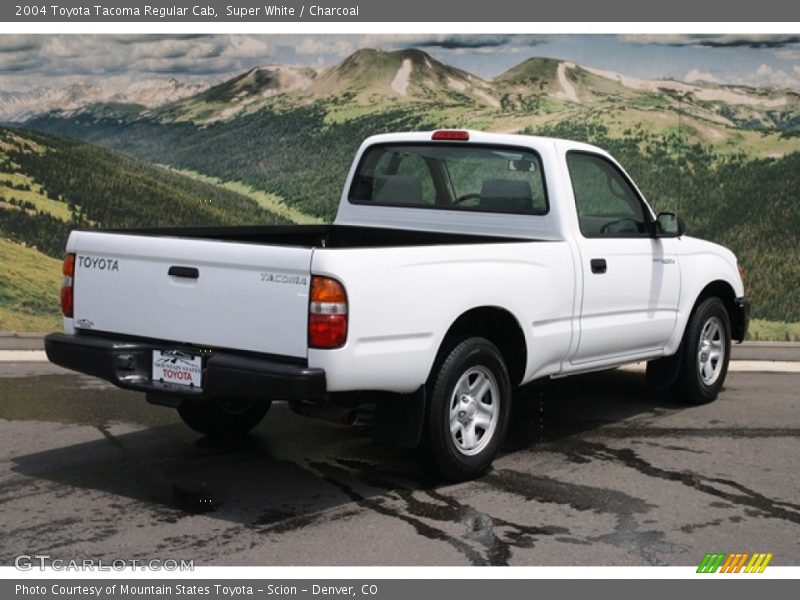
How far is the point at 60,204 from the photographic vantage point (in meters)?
14.5

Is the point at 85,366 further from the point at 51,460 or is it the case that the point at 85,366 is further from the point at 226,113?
the point at 226,113

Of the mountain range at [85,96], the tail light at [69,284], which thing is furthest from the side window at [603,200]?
the mountain range at [85,96]

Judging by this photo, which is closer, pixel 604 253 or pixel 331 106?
pixel 604 253

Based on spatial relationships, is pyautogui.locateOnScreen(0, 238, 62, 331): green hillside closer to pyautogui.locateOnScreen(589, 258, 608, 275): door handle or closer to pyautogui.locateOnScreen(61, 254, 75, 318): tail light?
pyautogui.locateOnScreen(61, 254, 75, 318): tail light

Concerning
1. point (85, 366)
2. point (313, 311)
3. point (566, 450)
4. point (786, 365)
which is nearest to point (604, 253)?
point (566, 450)

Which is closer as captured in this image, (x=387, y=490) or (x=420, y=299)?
(x=420, y=299)

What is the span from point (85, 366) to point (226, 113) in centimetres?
969

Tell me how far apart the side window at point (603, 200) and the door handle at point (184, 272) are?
109 inches

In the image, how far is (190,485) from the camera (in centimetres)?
684

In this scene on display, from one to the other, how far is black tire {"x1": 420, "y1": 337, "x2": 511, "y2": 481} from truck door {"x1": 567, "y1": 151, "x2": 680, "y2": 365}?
3.19ft

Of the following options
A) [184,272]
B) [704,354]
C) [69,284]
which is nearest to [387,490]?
[184,272]

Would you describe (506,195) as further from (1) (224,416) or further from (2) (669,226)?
(1) (224,416)

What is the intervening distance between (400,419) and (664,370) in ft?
11.1

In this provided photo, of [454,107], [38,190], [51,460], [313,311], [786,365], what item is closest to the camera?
[313,311]
